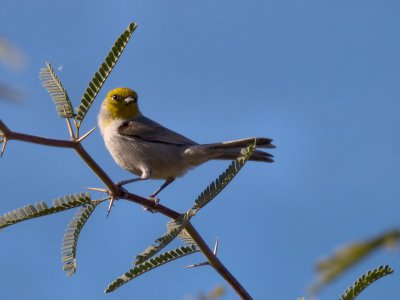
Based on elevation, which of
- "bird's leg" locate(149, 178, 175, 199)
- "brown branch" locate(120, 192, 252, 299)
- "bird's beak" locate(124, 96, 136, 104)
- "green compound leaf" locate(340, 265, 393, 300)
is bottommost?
"green compound leaf" locate(340, 265, 393, 300)

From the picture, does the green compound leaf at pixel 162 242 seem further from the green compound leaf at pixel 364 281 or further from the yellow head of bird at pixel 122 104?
the yellow head of bird at pixel 122 104

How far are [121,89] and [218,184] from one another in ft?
13.4

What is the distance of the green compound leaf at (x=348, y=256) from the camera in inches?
21.0

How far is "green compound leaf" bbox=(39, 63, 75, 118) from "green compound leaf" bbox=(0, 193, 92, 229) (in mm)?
465

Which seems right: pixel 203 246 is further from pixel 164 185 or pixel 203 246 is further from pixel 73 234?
pixel 164 185

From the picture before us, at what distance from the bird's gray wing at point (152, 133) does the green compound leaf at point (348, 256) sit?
17.7 ft

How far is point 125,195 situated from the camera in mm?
2871

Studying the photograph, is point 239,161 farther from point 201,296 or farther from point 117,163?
point 117,163

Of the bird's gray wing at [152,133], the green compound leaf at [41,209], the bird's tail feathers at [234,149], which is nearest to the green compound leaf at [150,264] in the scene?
the green compound leaf at [41,209]

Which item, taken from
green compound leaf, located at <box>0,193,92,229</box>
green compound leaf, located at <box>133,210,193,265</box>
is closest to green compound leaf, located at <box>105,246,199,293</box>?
green compound leaf, located at <box>133,210,193,265</box>

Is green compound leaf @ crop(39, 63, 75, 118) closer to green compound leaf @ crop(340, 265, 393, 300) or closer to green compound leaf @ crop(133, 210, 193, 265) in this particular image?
green compound leaf @ crop(133, 210, 193, 265)

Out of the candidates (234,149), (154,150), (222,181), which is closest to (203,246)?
(222,181)

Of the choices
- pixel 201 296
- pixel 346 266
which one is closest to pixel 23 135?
pixel 201 296

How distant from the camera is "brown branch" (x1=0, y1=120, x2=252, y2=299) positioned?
7.58 feet
